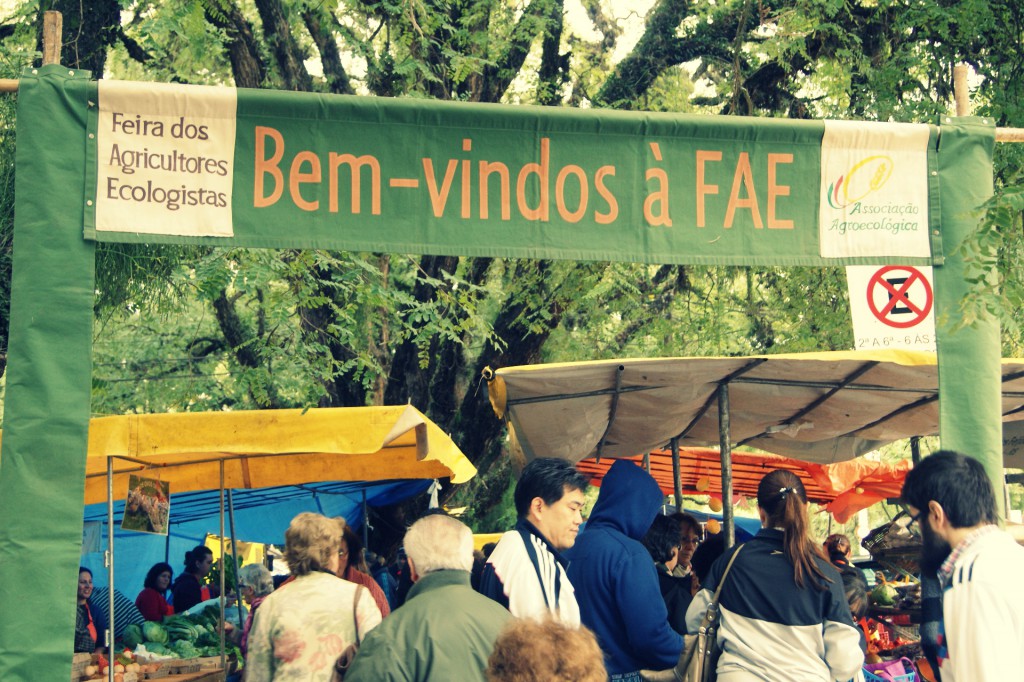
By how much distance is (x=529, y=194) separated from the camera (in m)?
5.21

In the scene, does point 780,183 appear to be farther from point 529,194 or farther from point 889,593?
point 889,593

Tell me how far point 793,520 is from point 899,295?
223 centimetres

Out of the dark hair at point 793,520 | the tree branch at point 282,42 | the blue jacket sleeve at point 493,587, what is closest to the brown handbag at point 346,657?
the blue jacket sleeve at point 493,587

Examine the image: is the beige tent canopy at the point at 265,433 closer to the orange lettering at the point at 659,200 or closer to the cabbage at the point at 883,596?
the orange lettering at the point at 659,200

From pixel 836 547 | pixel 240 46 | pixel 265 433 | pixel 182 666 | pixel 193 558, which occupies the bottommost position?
pixel 182 666

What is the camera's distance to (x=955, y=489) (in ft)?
13.0

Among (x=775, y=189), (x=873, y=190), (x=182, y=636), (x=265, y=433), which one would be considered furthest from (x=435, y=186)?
(x=182, y=636)

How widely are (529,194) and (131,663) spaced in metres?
4.76

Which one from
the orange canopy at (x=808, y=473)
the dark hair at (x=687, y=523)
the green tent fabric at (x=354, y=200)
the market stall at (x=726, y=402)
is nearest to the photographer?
the green tent fabric at (x=354, y=200)

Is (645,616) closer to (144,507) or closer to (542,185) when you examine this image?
(542,185)

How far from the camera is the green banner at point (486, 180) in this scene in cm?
495

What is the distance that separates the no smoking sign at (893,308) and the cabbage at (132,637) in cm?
542

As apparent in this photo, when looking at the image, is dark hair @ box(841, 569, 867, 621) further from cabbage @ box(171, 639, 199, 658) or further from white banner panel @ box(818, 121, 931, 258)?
cabbage @ box(171, 639, 199, 658)

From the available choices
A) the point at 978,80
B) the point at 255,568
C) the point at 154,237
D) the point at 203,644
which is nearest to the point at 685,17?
the point at 978,80
